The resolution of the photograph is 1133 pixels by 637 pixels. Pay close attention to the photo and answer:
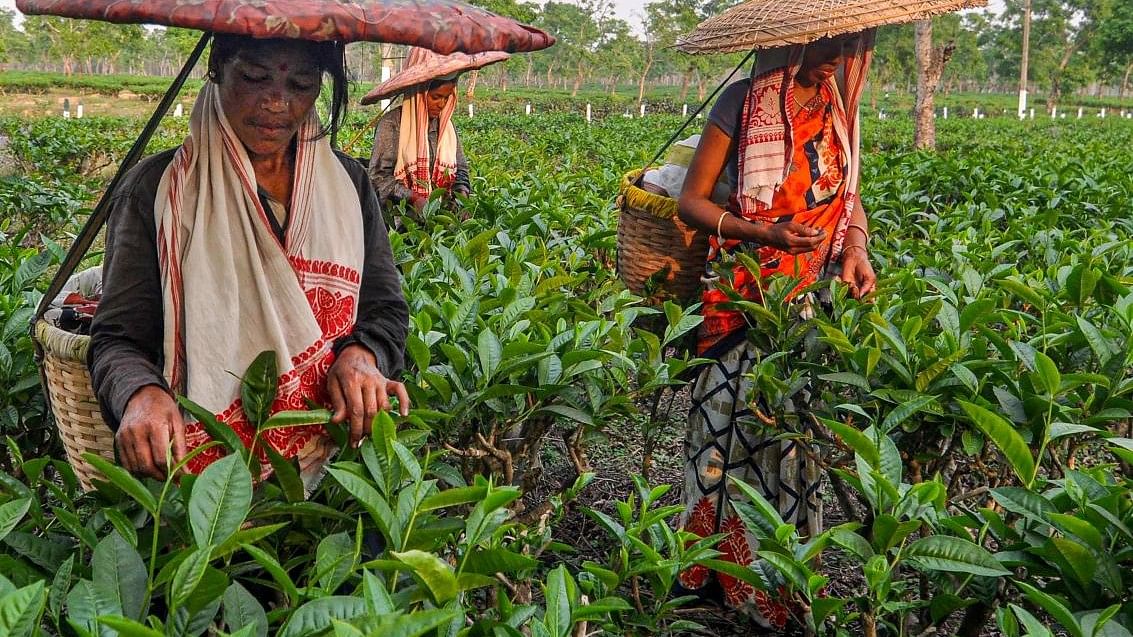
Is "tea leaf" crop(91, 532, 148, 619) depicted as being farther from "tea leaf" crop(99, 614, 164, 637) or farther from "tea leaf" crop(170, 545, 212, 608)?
"tea leaf" crop(99, 614, 164, 637)

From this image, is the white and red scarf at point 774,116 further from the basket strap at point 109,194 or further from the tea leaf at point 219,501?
the tea leaf at point 219,501

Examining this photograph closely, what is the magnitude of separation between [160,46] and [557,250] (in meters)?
81.6

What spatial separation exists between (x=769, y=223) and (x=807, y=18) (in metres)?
0.50

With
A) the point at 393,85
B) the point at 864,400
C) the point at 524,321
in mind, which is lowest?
the point at 864,400

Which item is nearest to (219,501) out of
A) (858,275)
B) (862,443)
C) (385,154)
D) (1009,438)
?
(862,443)

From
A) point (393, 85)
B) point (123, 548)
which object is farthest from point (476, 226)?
point (123, 548)

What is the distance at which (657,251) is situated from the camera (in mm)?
2770

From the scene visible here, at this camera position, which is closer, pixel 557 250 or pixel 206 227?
pixel 206 227

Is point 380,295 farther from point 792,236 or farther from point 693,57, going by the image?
point 693,57

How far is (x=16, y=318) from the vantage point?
7.06 feet

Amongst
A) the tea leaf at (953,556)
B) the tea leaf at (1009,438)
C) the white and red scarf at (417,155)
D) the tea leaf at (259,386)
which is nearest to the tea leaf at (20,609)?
the tea leaf at (259,386)

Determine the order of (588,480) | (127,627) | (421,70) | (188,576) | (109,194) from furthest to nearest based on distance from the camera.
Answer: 1. (421,70)
2. (588,480)
3. (109,194)
4. (188,576)
5. (127,627)

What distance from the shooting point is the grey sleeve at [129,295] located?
154cm

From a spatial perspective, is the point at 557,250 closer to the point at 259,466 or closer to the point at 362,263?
the point at 362,263
